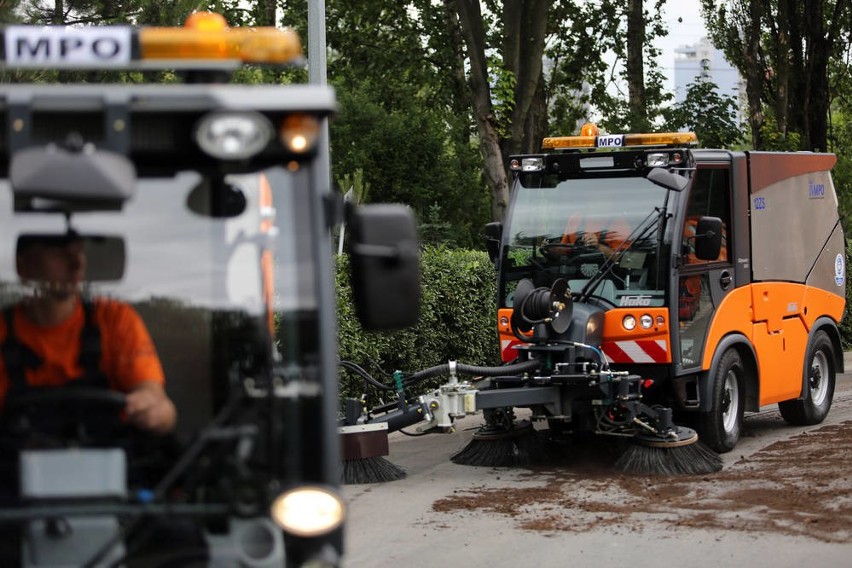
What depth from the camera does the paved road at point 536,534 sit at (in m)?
7.85

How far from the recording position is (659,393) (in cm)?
1145

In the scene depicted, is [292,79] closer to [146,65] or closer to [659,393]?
[659,393]

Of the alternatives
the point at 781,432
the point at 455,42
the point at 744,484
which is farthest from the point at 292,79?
the point at 744,484

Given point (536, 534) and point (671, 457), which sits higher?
point (671, 457)

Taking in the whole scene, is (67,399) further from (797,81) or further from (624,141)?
(797,81)

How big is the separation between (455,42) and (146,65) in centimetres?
1839

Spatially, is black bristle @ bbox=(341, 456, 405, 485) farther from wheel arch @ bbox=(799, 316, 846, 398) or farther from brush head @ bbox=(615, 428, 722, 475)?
wheel arch @ bbox=(799, 316, 846, 398)

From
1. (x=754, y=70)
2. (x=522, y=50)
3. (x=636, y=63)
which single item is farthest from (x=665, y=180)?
(x=754, y=70)

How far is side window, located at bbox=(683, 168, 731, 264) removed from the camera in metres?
11.2

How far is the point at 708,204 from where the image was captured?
38.2 ft

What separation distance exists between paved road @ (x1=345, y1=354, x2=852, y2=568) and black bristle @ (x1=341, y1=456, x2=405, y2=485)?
8 cm

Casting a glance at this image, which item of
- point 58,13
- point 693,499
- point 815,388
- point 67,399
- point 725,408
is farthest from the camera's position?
point 815,388

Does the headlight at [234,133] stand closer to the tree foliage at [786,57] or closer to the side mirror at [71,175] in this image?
the side mirror at [71,175]

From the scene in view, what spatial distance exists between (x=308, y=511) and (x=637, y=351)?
7.41 meters
